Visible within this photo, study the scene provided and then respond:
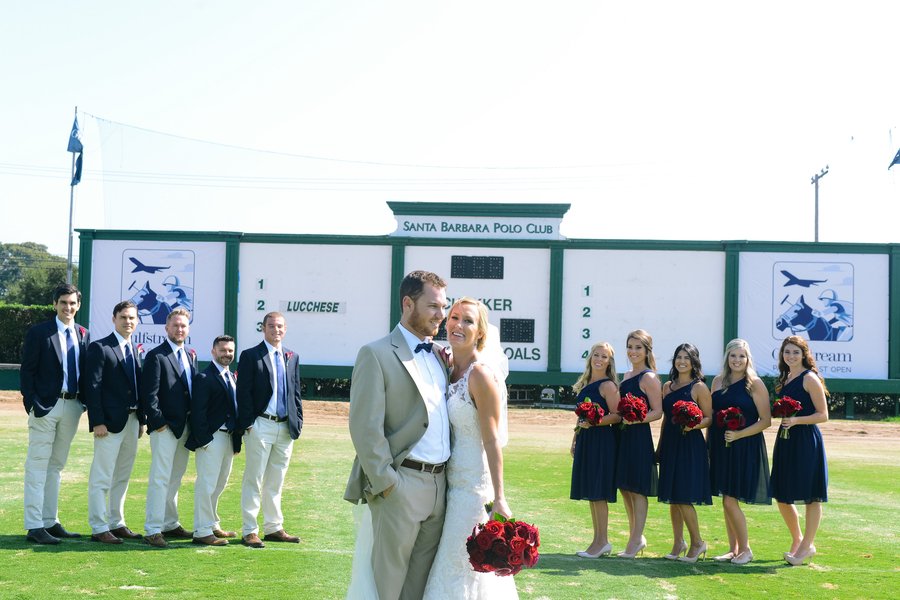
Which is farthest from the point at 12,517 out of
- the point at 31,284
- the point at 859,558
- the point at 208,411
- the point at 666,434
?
the point at 31,284

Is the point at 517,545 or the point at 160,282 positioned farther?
the point at 160,282

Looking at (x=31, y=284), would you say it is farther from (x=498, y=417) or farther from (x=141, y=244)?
(x=498, y=417)

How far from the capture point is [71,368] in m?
8.68

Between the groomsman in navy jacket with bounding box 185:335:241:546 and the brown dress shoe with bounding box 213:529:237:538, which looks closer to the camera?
the groomsman in navy jacket with bounding box 185:335:241:546

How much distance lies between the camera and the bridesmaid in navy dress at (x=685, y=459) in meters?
8.52

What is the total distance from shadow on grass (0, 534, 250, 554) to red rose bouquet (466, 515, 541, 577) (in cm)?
420

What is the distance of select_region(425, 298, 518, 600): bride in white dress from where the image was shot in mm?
5023

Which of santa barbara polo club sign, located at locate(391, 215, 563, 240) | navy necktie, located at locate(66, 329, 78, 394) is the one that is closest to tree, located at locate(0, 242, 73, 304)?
santa barbara polo club sign, located at locate(391, 215, 563, 240)

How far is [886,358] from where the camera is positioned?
29.5 meters

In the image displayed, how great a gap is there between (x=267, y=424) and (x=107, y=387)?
1.48m

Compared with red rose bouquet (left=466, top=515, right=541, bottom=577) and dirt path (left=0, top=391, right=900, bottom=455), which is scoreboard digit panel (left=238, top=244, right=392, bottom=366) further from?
red rose bouquet (left=466, top=515, right=541, bottom=577)

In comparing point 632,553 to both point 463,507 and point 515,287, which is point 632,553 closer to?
point 463,507

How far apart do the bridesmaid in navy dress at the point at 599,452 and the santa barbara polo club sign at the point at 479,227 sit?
860 inches

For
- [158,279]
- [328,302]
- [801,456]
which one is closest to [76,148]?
[158,279]
